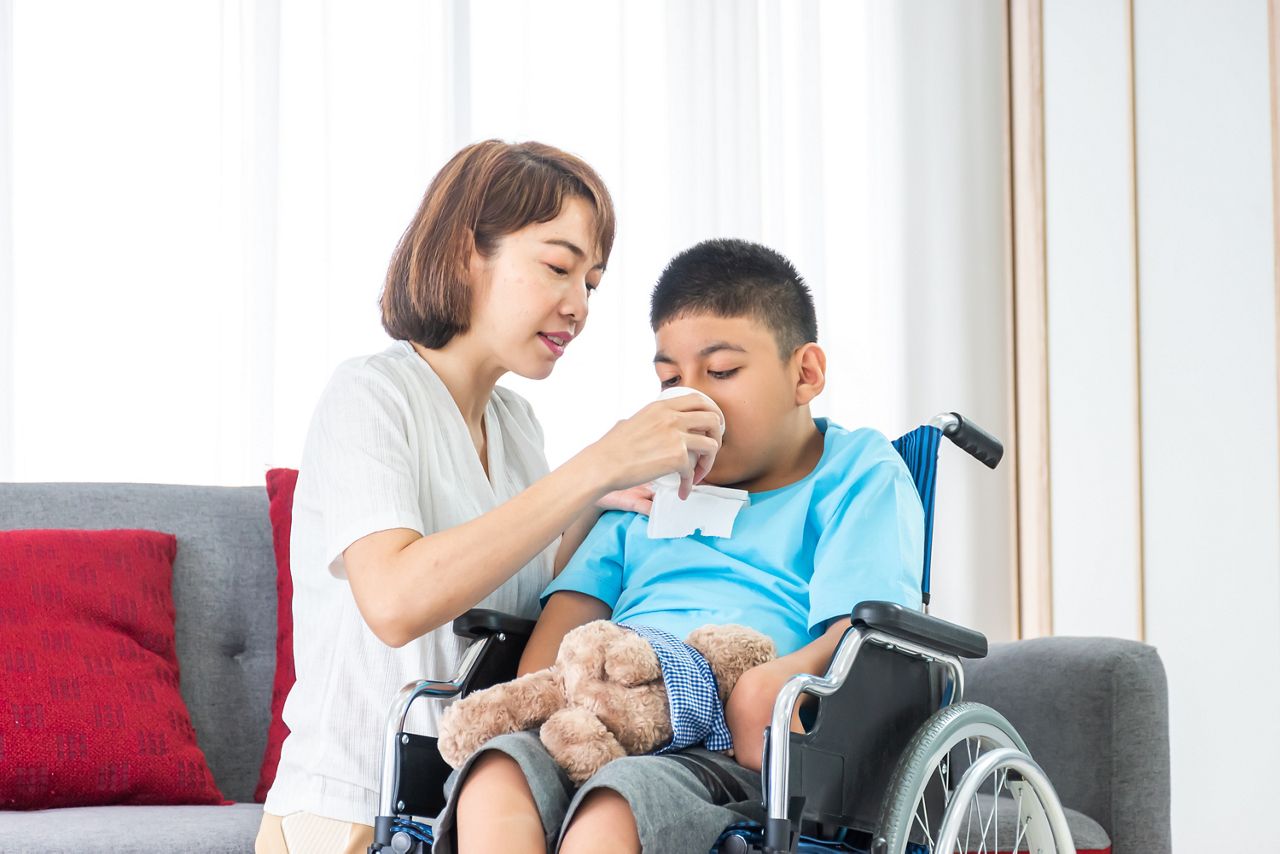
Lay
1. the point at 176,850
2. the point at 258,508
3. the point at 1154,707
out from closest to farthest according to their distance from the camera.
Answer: the point at 176,850, the point at 1154,707, the point at 258,508

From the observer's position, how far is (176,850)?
1.53 meters

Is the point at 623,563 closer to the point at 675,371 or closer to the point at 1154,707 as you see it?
the point at 675,371

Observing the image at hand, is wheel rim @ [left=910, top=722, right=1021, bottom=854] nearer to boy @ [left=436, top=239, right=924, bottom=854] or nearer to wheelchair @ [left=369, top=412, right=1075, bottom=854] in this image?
wheelchair @ [left=369, top=412, right=1075, bottom=854]

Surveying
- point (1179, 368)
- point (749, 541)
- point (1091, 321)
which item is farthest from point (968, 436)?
point (1091, 321)

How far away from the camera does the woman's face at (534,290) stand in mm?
1561

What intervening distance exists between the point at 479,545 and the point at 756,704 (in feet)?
1.07

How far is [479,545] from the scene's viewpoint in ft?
4.34

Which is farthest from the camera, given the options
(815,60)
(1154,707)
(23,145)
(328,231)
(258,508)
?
(815,60)

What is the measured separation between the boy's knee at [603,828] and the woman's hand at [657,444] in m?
0.35

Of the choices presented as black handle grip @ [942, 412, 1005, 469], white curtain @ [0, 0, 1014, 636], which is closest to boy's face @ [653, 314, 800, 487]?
black handle grip @ [942, 412, 1005, 469]

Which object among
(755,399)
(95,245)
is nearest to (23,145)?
(95,245)

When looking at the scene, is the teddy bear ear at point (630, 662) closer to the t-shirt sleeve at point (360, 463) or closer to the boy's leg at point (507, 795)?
the boy's leg at point (507, 795)

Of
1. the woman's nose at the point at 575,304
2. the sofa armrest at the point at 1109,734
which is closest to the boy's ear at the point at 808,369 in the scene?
the woman's nose at the point at 575,304

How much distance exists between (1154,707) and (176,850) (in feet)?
4.30
